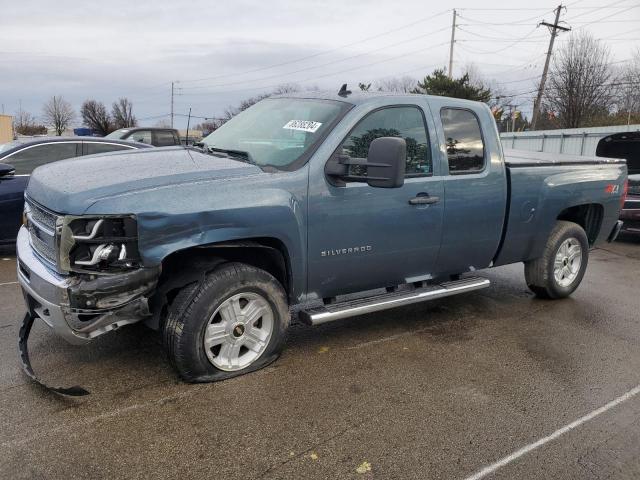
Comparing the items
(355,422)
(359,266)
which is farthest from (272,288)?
(355,422)

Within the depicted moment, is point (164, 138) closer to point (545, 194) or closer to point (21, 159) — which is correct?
point (21, 159)

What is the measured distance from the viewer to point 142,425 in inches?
123

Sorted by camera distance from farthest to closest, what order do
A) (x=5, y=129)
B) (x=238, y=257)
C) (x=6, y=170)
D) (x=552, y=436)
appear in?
(x=5, y=129) → (x=6, y=170) → (x=238, y=257) → (x=552, y=436)

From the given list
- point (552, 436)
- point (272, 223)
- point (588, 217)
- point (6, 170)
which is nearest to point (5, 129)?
point (6, 170)

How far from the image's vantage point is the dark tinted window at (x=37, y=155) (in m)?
7.13

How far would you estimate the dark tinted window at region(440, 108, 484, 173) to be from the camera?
4.61 meters

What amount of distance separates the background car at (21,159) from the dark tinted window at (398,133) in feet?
15.9

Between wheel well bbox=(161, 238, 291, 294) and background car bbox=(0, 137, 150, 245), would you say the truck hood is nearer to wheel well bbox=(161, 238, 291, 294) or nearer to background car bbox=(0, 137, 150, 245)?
wheel well bbox=(161, 238, 291, 294)

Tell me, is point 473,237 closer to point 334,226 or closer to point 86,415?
point 334,226

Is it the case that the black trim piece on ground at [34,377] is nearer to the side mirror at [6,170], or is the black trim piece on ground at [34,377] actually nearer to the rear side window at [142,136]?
the side mirror at [6,170]

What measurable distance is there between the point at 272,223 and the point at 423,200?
136cm

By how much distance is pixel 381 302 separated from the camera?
4.24 m

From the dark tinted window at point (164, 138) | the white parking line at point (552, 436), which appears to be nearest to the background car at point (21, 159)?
the white parking line at point (552, 436)

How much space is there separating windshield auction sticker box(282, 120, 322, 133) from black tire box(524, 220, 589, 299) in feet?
9.77
